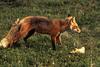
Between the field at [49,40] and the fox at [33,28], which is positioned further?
the fox at [33,28]

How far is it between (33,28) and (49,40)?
1597 millimetres

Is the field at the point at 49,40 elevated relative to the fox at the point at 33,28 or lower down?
lower down

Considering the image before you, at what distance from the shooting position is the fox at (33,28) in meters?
13.4

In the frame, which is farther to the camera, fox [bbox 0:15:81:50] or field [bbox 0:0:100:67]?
fox [bbox 0:15:81:50]

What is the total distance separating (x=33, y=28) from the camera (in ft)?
45.0

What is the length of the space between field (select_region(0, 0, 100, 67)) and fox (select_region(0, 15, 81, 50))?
0.33 metres

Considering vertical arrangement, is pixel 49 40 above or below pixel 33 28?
below

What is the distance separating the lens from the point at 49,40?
1512 centimetres

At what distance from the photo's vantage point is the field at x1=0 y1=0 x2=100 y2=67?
12188 millimetres

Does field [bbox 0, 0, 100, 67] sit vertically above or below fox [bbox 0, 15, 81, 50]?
below

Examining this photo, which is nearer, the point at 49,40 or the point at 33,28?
the point at 33,28

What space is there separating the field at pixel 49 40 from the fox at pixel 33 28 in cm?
33

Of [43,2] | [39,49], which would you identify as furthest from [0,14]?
[39,49]

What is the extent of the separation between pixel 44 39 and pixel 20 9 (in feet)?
18.1
